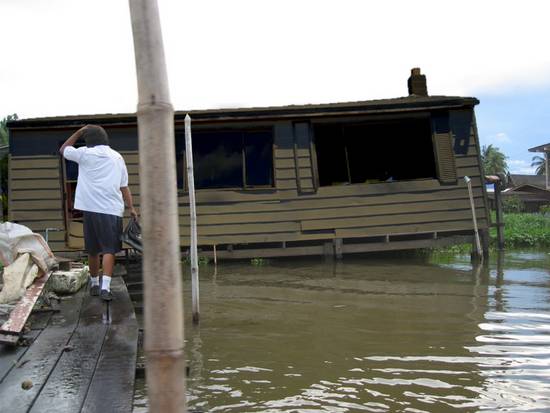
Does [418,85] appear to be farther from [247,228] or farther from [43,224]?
[43,224]

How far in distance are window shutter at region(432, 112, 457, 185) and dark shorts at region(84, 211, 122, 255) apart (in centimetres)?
829

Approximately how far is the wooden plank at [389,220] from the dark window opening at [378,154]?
2.27 metres

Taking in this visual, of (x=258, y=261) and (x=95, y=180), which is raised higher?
(x=95, y=180)

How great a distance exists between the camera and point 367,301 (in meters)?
7.06

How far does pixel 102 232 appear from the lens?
16.5ft

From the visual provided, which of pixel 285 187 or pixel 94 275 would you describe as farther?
pixel 285 187

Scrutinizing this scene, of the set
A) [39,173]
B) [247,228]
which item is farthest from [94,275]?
[39,173]

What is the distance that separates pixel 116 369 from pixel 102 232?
2.02 metres

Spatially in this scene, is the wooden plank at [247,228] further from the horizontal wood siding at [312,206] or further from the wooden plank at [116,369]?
the wooden plank at [116,369]

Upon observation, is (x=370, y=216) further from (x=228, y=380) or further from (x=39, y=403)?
(x=39, y=403)

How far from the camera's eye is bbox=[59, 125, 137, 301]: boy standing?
5.02 meters

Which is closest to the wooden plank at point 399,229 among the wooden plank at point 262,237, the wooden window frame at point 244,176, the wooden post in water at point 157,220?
the wooden plank at point 262,237

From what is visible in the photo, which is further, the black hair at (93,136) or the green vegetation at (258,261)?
the green vegetation at (258,261)

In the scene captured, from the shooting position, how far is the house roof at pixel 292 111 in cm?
1120
